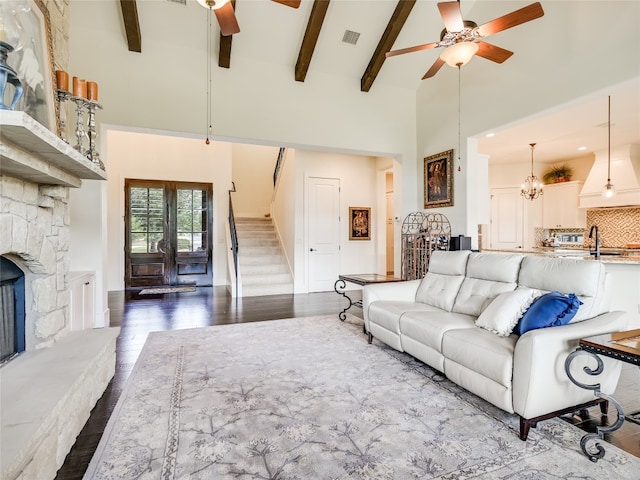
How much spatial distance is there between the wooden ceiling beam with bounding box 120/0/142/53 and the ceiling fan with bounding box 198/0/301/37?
1.59 metres

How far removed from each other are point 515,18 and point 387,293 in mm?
2852

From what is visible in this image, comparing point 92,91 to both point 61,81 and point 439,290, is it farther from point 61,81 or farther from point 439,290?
point 439,290

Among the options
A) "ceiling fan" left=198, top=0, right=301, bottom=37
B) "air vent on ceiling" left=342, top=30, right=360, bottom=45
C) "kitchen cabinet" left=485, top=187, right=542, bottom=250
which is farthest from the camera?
"kitchen cabinet" left=485, top=187, right=542, bottom=250

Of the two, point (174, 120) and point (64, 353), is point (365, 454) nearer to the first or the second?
point (64, 353)

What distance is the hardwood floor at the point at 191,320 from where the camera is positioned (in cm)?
199

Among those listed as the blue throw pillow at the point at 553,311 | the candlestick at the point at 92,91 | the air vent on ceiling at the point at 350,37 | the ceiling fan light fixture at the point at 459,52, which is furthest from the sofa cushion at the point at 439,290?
the air vent on ceiling at the point at 350,37

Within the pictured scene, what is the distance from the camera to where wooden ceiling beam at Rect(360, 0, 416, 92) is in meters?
4.77

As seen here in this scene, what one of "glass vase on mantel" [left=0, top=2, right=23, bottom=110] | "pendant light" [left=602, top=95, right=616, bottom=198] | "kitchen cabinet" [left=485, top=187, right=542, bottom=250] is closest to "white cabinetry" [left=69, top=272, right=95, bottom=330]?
"glass vase on mantel" [left=0, top=2, right=23, bottom=110]

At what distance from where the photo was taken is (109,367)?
9.06 feet

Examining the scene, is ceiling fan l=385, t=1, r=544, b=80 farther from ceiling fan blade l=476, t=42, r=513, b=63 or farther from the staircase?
the staircase

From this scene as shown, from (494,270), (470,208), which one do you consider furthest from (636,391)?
(470,208)

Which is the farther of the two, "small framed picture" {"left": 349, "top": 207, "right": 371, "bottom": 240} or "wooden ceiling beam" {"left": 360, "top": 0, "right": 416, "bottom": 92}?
"small framed picture" {"left": 349, "top": 207, "right": 371, "bottom": 240}

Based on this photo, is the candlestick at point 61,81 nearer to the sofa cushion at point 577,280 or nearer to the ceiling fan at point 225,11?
Answer: the ceiling fan at point 225,11

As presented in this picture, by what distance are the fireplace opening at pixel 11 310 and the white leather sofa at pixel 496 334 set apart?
2.93 metres
